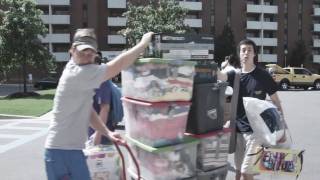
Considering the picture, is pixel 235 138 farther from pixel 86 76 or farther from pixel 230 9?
pixel 230 9

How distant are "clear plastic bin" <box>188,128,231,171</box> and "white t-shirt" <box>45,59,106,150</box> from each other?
131 centimetres

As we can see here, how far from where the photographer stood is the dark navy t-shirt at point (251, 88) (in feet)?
19.0

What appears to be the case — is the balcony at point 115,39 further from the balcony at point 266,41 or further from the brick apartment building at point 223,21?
the balcony at point 266,41

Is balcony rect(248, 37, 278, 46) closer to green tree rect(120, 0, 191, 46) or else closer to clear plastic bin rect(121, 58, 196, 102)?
green tree rect(120, 0, 191, 46)

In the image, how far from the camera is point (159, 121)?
4.41 meters

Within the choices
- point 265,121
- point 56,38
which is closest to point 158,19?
point 56,38

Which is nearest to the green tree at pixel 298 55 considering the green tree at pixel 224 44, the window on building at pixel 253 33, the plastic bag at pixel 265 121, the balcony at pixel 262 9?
the window on building at pixel 253 33

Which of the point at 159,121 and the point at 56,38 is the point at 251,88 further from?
the point at 56,38

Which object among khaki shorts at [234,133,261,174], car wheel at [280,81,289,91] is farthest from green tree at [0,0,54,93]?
khaki shorts at [234,133,261,174]

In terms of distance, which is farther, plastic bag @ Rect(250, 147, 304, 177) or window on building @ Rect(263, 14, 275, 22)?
window on building @ Rect(263, 14, 275, 22)

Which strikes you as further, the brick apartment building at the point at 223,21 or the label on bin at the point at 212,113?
the brick apartment building at the point at 223,21

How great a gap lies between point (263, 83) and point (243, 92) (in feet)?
0.80

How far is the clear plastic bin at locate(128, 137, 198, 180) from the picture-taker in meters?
4.49

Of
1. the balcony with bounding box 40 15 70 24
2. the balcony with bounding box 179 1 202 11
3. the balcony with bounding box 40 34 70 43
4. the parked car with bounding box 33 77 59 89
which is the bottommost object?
the parked car with bounding box 33 77 59 89
